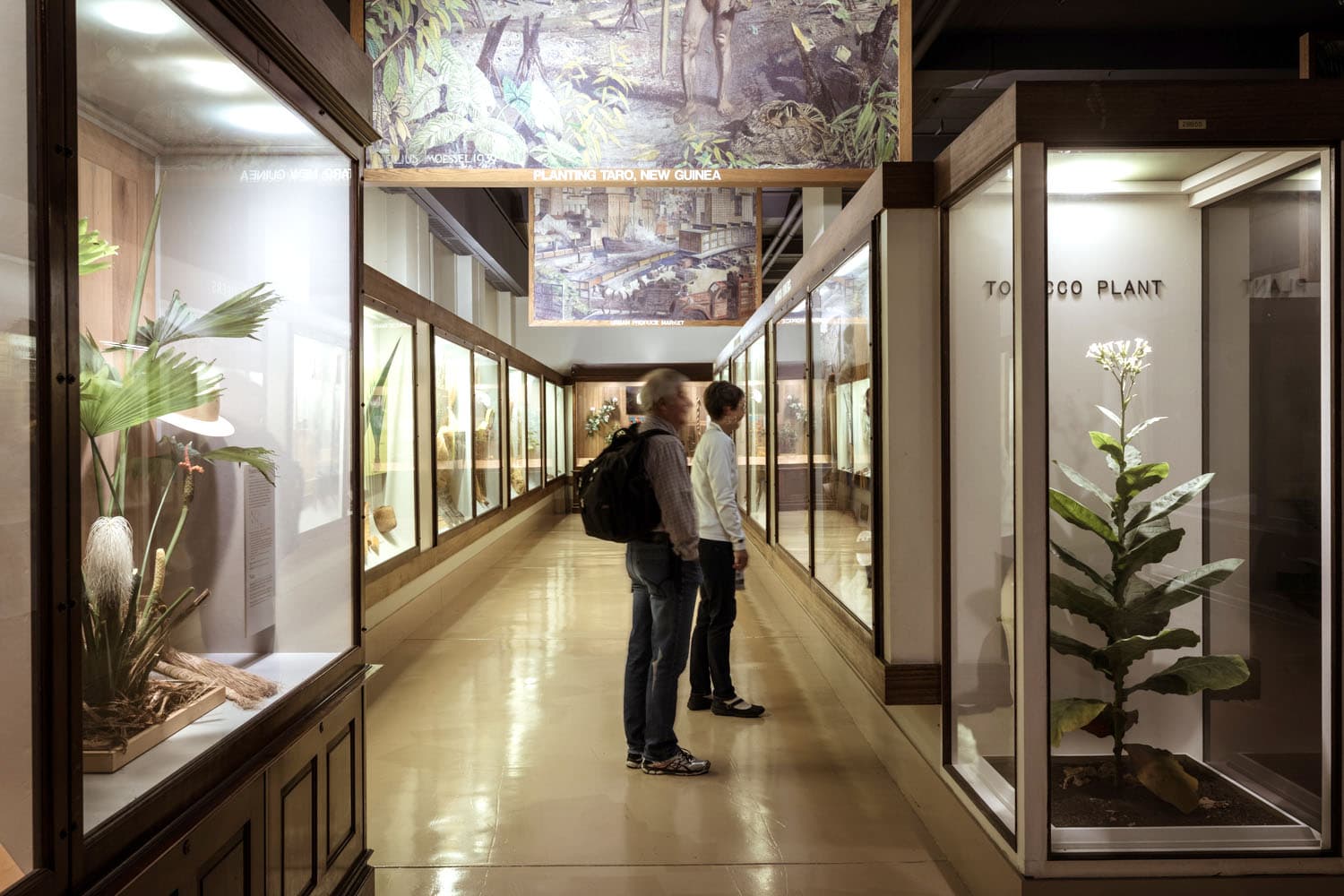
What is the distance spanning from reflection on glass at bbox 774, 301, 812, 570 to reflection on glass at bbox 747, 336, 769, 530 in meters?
0.72

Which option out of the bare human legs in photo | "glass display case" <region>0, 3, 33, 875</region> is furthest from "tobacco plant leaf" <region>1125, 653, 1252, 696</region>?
the bare human legs in photo

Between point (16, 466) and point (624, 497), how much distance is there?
246 cm

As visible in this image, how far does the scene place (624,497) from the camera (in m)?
3.71

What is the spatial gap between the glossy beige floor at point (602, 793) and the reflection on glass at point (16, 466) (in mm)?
1801

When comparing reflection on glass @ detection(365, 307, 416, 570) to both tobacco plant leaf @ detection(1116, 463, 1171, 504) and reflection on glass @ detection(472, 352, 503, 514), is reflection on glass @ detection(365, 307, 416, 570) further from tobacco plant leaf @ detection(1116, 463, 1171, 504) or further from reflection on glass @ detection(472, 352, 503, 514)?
tobacco plant leaf @ detection(1116, 463, 1171, 504)

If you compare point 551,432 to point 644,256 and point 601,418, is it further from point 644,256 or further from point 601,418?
point 644,256

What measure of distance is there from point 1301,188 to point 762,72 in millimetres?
2719

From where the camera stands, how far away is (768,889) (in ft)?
9.80

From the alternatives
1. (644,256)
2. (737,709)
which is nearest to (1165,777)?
(737,709)

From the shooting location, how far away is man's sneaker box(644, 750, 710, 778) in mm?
3963

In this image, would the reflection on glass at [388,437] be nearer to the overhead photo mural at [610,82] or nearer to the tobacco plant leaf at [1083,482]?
the overhead photo mural at [610,82]

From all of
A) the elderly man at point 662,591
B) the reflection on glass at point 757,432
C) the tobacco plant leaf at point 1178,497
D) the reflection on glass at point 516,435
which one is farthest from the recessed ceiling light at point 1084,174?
the reflection on glass at point 516,435

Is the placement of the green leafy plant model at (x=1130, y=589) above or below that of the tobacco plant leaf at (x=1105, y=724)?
above

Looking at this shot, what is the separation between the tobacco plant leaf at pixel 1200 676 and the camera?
271 centimetres
